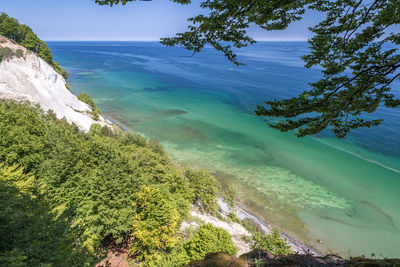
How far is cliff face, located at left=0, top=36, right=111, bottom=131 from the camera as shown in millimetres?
29594

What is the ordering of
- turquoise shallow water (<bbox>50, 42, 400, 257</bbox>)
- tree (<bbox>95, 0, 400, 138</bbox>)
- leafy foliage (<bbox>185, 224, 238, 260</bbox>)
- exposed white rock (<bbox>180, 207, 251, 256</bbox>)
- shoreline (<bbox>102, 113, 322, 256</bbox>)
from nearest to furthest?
tree (<bbox>95, 0, 400, 138</bbox>), leafy foliage (<bbox>185, 224, 238, 260</bbox>), exposed white rock (<bbox>180, 207, 251, 256</bbox>), shoreline (<bbox>102, 113, 322, 256</bbox>), turquoise shallow water (<bbox>50, 42, 400, 257</bbox>)

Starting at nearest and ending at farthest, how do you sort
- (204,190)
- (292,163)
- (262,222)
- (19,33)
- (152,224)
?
(152,224)
(262,222)
(204,190)
(292,163)
(19,33)

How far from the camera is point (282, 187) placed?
89.5ft

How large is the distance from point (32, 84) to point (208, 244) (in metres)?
37.7

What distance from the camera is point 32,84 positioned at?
31422mm

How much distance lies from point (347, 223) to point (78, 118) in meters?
43.4

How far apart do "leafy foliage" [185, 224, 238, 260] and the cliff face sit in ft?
93.6

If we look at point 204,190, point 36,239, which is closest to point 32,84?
point 204,190

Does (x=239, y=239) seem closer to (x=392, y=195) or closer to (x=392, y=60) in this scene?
(x=392, y=60)

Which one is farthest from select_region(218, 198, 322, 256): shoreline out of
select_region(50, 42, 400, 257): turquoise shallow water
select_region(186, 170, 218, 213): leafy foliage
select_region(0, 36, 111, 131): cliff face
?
select_region(0, 36, 111, 131): cliff face

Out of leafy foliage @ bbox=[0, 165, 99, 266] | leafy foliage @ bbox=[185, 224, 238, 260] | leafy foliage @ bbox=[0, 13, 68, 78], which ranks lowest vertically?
leafy foliage @ bbox=[185, 224, 238, 260]

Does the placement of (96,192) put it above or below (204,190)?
above

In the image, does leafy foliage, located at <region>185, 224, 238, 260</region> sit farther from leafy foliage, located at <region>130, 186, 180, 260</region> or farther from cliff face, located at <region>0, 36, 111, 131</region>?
cliff face, located at <region>0, 36, 111, 131</region>

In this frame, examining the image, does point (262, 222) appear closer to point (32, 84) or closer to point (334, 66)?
point (334, 66)
